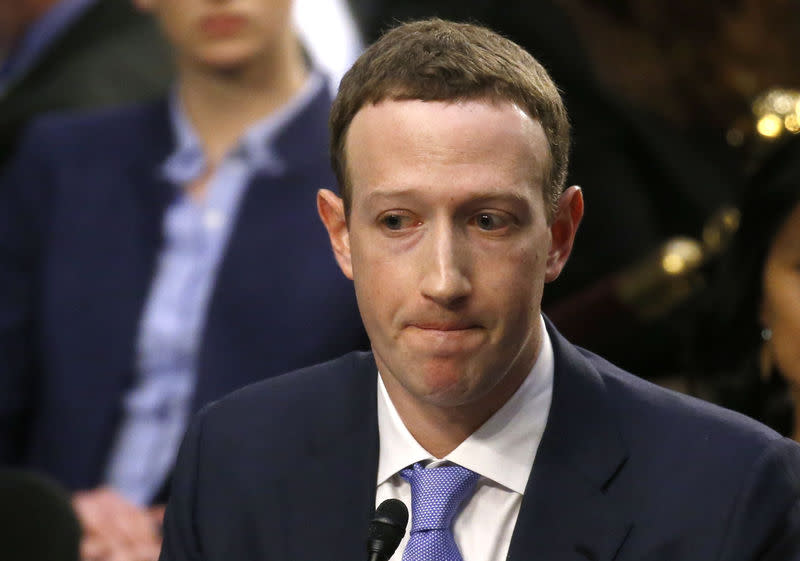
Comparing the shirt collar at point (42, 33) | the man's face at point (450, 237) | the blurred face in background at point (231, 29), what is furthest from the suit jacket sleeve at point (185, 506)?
Result: the shirt collar at point (42, 33)

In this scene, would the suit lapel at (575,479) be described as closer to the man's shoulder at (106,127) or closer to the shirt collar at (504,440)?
the shirt collar at (504,440)

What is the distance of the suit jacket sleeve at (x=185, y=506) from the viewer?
5.91 feet

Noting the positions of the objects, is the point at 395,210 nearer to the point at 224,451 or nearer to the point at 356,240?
the point at 356,240

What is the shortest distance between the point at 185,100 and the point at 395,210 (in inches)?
66.7

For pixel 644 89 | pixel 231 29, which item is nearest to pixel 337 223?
pixel 231 29

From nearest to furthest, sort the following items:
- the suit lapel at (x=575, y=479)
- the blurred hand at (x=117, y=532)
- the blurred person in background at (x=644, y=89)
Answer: the suit lapel at (x=575, y=479) → the blurred hand at (x=117, y=532) → the blurred person in background at (x=644, y=89)

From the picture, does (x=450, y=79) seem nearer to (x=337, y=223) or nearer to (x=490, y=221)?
(x=490, y=221)

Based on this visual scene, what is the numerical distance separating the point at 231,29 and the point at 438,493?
1648mm

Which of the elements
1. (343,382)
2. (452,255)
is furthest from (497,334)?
(343,382)

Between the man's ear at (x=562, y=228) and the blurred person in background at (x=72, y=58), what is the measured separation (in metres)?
2.28

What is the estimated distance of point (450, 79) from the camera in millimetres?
1582

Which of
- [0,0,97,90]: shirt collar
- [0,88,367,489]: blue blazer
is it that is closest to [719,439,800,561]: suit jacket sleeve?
[0,88,367,489]: blue blazer

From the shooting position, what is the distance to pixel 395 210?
160 centimetres

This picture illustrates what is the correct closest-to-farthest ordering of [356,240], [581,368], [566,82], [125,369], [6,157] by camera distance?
[356,240], [581,368], [125,369], [6,157], [566,82]
